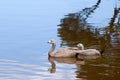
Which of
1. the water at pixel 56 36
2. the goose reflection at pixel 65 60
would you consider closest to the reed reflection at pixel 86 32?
the water at pixel 56 36

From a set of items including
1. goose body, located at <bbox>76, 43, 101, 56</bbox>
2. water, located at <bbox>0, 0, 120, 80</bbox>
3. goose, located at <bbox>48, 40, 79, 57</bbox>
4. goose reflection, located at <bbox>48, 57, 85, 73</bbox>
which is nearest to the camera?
water, located at <bbox>0, 0, 120, 80</bbox>

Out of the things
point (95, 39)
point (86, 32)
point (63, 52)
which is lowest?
point (86, 32)

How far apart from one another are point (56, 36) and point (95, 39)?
5.92ft

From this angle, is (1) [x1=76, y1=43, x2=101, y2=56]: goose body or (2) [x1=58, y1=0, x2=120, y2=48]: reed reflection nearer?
(1) [x1=76, y1=43, x2=101, y2=56]: goose body

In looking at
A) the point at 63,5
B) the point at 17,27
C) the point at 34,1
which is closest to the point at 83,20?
the point at 17,27

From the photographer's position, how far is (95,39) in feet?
63.2

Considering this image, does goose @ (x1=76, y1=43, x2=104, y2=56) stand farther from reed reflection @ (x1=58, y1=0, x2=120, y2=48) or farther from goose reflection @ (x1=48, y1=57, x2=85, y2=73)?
reed reflection @ (x1=58, y1=0, x2=120, y2=48)

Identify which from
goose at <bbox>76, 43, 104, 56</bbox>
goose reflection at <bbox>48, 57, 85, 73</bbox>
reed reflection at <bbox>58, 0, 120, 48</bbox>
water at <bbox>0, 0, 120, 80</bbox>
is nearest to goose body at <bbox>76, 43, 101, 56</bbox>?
goose at <bbox>76, 43, 104, 56</bbox>

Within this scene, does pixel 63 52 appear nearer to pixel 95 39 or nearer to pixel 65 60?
pixel 65 60

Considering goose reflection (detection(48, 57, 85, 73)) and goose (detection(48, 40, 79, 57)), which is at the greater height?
goose (detection(48, 40, 79, 57))

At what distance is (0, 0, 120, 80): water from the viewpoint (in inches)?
560

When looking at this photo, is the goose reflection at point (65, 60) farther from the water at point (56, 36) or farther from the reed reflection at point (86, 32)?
the reed reflection at point (86, 32)

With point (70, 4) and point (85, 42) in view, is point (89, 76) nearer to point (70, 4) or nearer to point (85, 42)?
point (85, 42)

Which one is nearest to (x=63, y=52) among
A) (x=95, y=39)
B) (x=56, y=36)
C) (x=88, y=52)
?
(x=88, y=52)
